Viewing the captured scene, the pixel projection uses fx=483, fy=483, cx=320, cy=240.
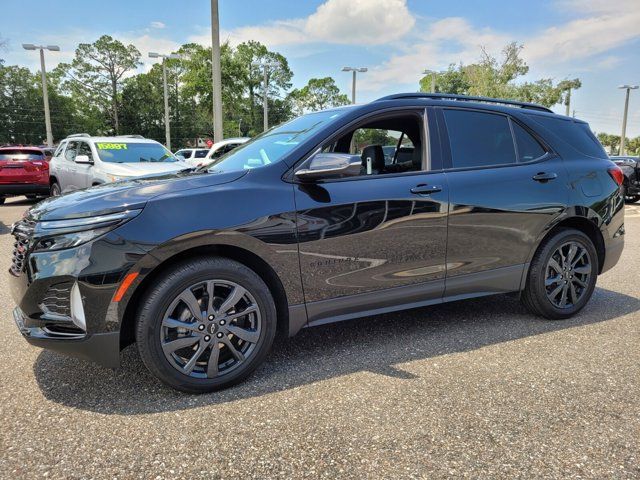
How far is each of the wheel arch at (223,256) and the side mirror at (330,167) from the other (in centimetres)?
58

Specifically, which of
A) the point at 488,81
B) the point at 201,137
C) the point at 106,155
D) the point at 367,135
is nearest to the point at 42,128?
the point at 201,137

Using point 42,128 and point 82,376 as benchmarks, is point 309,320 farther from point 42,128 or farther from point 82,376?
point 42,128

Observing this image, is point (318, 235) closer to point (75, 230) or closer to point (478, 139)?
point (75, 230)

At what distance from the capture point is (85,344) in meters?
2.57

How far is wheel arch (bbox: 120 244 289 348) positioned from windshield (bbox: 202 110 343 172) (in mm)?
568

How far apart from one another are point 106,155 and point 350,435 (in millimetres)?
9112

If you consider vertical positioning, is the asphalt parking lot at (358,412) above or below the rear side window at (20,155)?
below

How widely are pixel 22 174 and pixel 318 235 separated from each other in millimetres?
13301

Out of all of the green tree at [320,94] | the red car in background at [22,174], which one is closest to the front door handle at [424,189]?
the red car in background at [22,174]

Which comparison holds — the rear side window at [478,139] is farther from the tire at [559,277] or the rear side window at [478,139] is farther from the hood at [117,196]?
the hood at [117,196]

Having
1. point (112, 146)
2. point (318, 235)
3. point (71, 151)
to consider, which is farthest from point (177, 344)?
point (71, 151)

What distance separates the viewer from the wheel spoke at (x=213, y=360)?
108 inches

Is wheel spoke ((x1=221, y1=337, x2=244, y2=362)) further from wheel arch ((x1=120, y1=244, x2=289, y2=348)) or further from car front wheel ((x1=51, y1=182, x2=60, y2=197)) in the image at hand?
car front wheel ((x1=51, y1=182, x2=60, y2=197))

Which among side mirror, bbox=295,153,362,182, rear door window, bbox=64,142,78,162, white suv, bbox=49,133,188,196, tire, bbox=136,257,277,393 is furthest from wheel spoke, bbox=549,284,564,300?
rear door window, bbox=64,142,78,162
